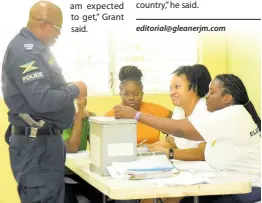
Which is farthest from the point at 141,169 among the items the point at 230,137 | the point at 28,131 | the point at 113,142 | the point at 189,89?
the point at 189,89

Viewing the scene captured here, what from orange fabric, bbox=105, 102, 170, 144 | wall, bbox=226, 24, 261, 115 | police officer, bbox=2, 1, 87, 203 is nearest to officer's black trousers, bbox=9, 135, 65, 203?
police officer, bbox=2, 1, 87, 203

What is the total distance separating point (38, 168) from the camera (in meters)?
2.61

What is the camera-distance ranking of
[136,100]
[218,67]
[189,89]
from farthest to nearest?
[218,67]
[136,100]
[189,89]

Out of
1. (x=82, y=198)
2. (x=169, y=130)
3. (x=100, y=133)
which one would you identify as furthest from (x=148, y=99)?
(x=100, y=133)

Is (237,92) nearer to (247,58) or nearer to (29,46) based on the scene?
(29,46)

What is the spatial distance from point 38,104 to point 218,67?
314 cm

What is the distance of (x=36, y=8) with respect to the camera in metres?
2.71

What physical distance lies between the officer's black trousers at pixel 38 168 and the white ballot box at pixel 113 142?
285mm

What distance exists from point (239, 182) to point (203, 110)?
2.91 ft

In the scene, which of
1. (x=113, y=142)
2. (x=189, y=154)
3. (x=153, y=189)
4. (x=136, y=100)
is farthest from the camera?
(x=136, y=100)

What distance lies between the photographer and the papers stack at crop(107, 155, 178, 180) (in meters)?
2.28

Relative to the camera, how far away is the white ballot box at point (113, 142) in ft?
7.91

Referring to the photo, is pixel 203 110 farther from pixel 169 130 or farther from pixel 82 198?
pixel 82 198

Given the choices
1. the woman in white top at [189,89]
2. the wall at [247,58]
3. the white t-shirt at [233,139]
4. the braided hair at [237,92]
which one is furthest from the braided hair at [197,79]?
the wall at [247,58]
